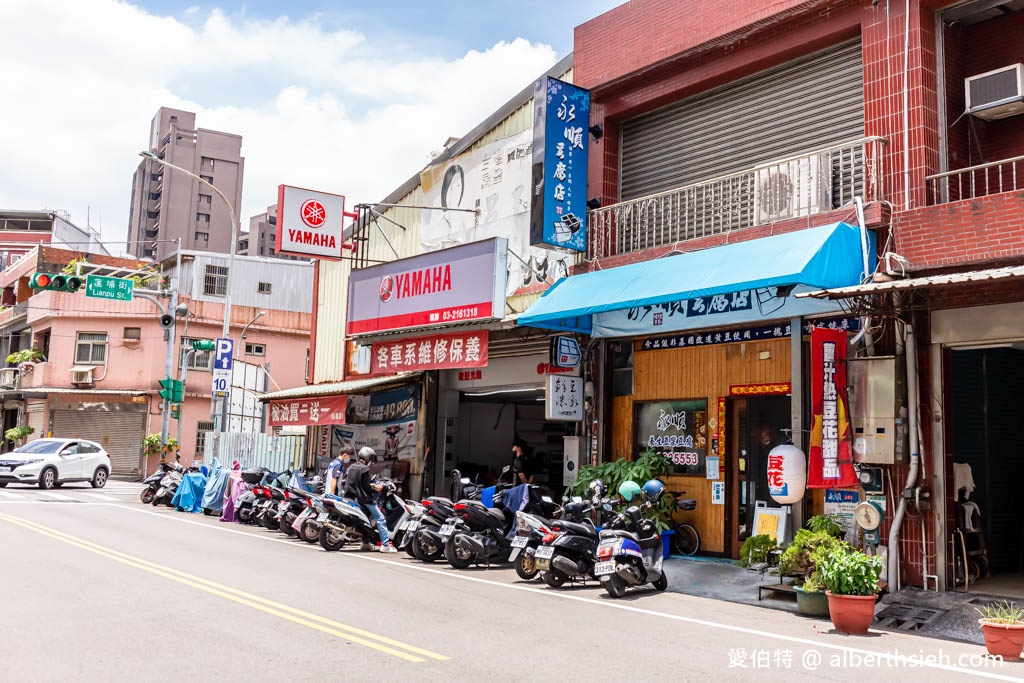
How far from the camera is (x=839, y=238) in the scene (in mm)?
10945

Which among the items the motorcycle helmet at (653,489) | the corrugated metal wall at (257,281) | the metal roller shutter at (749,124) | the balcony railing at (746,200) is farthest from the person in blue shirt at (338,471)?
the corrugated metal wall at (257,281)

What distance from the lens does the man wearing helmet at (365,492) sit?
15.1 metres

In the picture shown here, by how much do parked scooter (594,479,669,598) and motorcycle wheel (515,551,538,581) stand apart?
1192 mm

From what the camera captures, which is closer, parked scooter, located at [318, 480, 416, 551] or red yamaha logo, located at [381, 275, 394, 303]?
parked scooter, located at [318, 480, 416, 551]

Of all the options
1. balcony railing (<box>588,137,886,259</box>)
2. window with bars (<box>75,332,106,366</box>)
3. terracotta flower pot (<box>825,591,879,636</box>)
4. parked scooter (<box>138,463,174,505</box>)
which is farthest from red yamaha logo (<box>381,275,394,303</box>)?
window with bars (<box>75,332,106,366</box>)

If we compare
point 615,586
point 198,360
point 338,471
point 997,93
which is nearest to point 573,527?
point 615,586

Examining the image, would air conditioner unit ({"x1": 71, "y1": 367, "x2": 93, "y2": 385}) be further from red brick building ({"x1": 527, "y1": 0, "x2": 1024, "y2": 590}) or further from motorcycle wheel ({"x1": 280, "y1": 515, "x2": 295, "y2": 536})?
red brick building ({"x1": 527, "y1": 0, "x2": 1024, "y2": 590})

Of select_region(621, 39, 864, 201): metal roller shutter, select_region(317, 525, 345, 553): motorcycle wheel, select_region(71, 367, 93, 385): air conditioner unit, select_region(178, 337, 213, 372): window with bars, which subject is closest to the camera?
select_region(621, 39, 864, 201): metal roller shutter

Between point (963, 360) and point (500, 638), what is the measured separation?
766 cm

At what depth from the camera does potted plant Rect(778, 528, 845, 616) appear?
31.6 ft

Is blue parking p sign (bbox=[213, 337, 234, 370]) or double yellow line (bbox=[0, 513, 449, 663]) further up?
blue parking p sign (bbox=[213, 337, 234, 370])

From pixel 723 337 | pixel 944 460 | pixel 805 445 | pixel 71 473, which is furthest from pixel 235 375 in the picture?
pixel 944 460

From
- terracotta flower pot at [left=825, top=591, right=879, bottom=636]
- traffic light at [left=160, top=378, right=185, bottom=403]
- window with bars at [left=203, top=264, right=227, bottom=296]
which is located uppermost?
window with bars at [left=203, top=264, right=227, bottom=296]

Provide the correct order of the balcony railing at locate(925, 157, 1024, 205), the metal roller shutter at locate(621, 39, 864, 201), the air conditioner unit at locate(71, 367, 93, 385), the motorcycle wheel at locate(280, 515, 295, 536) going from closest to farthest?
the balcony railing at locate(925, 157, 1024, 205)
the metal roller shutter at locate(621, 39, 864, 201)
the motorcycle wheel at locate(280, 515, 295, 536)
the air conditioner unit at locate(71, 367, 93, 385)
